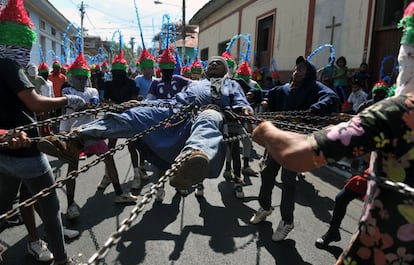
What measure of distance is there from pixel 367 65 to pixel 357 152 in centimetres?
768

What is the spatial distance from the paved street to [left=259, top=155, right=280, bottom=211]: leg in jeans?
28cm

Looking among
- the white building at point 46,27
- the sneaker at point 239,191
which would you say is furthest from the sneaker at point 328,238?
the white building at point 46,27

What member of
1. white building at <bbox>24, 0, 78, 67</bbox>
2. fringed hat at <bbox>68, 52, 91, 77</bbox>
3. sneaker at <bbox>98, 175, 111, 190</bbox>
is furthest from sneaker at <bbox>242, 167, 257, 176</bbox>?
white building at <bbox>24, 0, 78, 67</bbox>

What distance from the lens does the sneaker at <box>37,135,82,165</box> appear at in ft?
7.39

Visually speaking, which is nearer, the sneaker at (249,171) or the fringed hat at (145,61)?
the sneaker at (249,171)

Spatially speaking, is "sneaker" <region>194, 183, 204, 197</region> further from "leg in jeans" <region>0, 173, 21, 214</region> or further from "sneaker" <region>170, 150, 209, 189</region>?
"sneaker" <region>170, 150, 209, 189</region>

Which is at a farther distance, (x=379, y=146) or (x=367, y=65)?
(x=367, y=65)

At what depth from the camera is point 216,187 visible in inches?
206

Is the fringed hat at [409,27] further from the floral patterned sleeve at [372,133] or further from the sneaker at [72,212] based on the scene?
the sneaker at [72,212]

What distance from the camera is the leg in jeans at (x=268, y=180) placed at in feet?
12.1

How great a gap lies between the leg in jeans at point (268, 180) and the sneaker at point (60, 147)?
6.70 feet

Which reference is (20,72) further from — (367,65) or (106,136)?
(367,65)

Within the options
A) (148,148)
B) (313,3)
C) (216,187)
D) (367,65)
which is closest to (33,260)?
(148,148)

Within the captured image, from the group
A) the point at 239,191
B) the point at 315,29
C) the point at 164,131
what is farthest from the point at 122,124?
the point at 315,29
